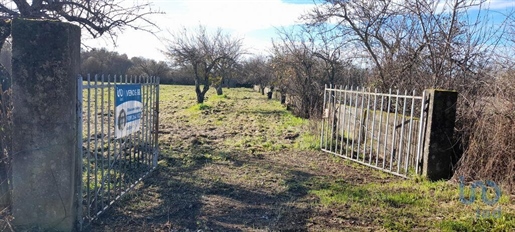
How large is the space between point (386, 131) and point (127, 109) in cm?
508

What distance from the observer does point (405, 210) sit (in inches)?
189

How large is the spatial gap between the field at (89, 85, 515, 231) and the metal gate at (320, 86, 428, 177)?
37 centimetres

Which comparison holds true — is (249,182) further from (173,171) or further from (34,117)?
(34,117)

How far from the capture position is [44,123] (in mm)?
3566

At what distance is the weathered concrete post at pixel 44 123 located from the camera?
3479 millimetres

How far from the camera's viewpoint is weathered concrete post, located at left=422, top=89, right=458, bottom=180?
6207 mm

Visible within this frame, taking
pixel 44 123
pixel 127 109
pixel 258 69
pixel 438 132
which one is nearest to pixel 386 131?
pixel 438 132

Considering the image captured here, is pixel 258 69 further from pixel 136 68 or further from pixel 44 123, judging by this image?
pixel 44 123

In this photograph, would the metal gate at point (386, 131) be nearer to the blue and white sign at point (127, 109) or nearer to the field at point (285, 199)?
the field at point (285, 199)

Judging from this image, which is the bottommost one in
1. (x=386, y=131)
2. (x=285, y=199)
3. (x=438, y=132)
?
(x=285, y=199)

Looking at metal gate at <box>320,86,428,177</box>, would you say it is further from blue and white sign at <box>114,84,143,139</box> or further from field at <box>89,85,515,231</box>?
blue and white sign at <box>114,84,143,139</box>

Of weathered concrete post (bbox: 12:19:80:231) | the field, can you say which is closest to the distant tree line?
the field

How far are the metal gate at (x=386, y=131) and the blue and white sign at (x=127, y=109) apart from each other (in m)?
4.58

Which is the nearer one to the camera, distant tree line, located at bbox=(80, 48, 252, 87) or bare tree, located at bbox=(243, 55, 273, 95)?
distant tree line, located at bbox=(80, 48, 252, 87)
